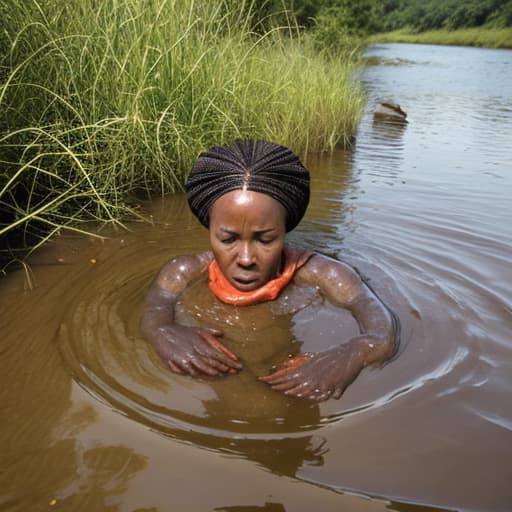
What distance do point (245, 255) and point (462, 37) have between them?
63.1 meters

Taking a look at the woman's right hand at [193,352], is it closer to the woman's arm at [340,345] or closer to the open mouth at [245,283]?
the woman's arm at [340,345]

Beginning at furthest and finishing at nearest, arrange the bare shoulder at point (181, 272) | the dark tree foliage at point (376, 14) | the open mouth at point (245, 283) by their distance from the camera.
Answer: the dark tree foliage at point (376, 14) < the bare shoulder at point (181, 272) < the open mouth at point (245, 283)

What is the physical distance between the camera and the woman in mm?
2062

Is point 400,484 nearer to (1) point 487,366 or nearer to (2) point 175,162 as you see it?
(1) point 487,366

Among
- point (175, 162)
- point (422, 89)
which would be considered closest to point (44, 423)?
point (175, 162)

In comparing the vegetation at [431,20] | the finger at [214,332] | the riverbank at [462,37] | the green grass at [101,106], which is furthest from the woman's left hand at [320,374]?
the riverbank at [462,37]

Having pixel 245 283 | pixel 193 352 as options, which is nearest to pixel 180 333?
pixel 193 352

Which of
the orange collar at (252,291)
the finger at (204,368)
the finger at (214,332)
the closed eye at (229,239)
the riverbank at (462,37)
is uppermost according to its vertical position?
the closed eye at (229,239)

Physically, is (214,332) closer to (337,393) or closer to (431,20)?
(337,393)

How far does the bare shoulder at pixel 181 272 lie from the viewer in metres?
2.66

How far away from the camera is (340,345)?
2.18 meters

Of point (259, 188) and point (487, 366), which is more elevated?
point (259, 188)

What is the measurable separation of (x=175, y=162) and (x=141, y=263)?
138 cm

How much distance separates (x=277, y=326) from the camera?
2482 millimetres
